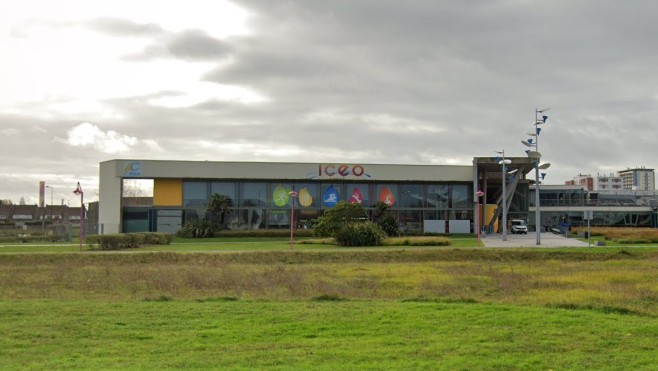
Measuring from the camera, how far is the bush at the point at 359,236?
1716 inches

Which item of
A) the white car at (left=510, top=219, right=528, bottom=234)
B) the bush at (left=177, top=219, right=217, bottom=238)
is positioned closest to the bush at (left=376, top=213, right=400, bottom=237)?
the white car at (left=510, top=219, right=528, bottom=234)

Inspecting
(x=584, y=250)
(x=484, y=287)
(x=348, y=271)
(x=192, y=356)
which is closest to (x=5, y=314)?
(x=192, y=356)

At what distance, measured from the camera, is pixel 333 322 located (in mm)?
11547

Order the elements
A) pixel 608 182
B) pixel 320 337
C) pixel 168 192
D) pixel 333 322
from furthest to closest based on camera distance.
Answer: pixel 608 182 < pixel 168 192 < pixel 333 322 < pixel 320 337

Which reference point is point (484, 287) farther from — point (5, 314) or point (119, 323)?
point (5, 314)

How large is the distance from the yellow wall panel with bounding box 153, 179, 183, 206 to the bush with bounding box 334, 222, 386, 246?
24.1 meters

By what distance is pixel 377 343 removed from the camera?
9789mm

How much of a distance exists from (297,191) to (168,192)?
12.9m

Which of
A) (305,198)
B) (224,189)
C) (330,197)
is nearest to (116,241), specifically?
(224,189)

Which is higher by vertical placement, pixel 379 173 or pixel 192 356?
pixel 379 173

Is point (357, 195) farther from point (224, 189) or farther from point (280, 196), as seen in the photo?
point (224, 189)

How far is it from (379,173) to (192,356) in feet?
185

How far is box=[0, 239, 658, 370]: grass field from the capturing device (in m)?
8.77

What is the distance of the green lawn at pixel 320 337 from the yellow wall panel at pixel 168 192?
162 feet
